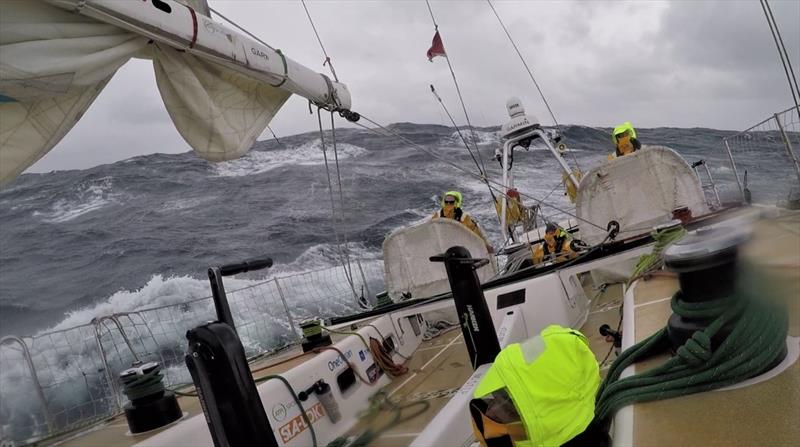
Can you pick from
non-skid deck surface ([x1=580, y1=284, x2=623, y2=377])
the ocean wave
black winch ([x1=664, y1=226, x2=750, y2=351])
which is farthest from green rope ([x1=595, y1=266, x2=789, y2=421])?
the ocean wave

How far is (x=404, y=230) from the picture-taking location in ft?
20.4

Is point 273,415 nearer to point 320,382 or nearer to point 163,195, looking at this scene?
point 320,382

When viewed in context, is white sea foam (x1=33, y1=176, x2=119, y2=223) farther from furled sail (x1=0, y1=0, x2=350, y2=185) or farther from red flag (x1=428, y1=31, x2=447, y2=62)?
furled sail (x1=0, y1=0, x2=350, y2=185)

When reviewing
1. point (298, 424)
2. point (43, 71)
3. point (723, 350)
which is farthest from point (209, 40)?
point (723, 350)

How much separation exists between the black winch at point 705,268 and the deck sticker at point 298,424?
2276 mm

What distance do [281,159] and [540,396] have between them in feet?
81.5

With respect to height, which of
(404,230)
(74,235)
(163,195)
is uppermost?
(163,195)

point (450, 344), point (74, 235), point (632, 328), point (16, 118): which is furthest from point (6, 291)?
point (632, 328)

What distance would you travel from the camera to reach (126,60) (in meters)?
2.28

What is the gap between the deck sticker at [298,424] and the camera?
3035 mm

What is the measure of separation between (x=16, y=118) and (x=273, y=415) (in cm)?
194

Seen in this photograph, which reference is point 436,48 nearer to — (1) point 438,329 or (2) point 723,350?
(1) point 438,329

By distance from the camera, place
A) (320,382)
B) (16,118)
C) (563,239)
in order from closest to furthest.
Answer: (16,118)
(320,382)
(563,239)

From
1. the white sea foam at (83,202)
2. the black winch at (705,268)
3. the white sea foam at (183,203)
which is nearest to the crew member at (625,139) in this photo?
the black winch at (705,268)
